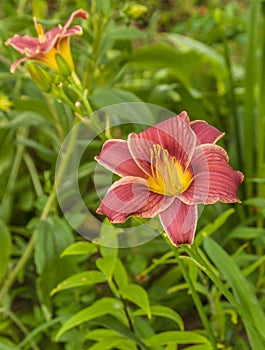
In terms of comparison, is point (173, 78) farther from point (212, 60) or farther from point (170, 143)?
point (170, 143)

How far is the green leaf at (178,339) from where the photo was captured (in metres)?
0.67

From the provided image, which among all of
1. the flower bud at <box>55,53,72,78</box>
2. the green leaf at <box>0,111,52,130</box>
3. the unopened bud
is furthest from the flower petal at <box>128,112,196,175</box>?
the green leaf at <box>0,111,52,130</box>

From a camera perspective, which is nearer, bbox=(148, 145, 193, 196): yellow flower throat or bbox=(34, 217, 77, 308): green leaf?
bbox=(148, 145, 193, 196): yellow flower throat

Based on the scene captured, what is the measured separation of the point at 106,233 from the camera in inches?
26.9

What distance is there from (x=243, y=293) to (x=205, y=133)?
0.76 ft

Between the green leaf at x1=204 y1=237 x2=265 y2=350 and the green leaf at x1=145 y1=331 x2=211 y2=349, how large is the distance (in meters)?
0.05

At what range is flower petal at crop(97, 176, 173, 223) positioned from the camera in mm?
467

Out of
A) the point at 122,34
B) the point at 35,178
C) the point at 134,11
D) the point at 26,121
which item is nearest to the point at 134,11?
the point at 134,11

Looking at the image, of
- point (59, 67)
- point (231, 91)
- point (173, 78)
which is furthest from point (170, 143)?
point (173, 78)

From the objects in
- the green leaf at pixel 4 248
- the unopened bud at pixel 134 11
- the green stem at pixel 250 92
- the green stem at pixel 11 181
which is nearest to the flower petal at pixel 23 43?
the unopened bud at pixel 134 11

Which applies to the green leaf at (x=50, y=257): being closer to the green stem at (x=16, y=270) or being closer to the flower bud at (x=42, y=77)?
the green stem at (x=16, y=270)

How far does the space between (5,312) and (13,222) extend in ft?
A: 1.04

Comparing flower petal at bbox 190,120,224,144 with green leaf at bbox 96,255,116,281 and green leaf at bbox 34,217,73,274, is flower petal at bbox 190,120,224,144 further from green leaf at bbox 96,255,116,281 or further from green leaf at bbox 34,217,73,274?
green leaf at bbox 34,217,73,274

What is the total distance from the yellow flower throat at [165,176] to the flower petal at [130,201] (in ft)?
0.03
